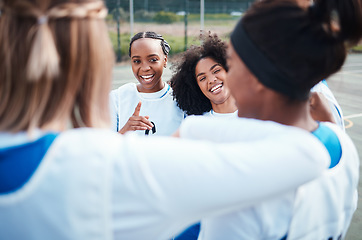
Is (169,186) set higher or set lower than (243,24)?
lower

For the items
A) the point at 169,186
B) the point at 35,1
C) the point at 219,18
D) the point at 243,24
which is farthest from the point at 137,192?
the point at 219,18

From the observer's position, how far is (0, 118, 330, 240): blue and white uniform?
0.79 meters

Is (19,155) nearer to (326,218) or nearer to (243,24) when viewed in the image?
(243,24)

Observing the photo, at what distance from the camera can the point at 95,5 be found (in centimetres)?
90

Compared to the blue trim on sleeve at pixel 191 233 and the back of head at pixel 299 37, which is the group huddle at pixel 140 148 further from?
the blue trim on sleeve at pixel 191 233

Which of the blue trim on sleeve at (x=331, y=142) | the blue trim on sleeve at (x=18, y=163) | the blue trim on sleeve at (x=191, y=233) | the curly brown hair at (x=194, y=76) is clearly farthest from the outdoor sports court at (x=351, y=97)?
the blue trim on sleeve at (x=191, y=233)

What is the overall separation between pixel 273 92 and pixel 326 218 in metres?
0.44

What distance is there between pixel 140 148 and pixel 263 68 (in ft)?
1.64

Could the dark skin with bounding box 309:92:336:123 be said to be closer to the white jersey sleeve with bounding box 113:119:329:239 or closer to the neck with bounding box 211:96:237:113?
the white jersey sleeve with bounding box 113:119:329:239

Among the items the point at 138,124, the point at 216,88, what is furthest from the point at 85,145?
the point at 216,88

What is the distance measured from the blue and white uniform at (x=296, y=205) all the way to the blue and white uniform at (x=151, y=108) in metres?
1.73

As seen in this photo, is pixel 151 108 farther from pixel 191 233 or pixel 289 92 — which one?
pixel 289 92

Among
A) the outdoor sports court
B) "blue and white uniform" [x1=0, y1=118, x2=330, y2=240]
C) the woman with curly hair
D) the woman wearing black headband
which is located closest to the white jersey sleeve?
"blue and white uniform" [x1=0, y1=118, x2=330, y2=240]

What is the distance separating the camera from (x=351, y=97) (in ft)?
35.8
